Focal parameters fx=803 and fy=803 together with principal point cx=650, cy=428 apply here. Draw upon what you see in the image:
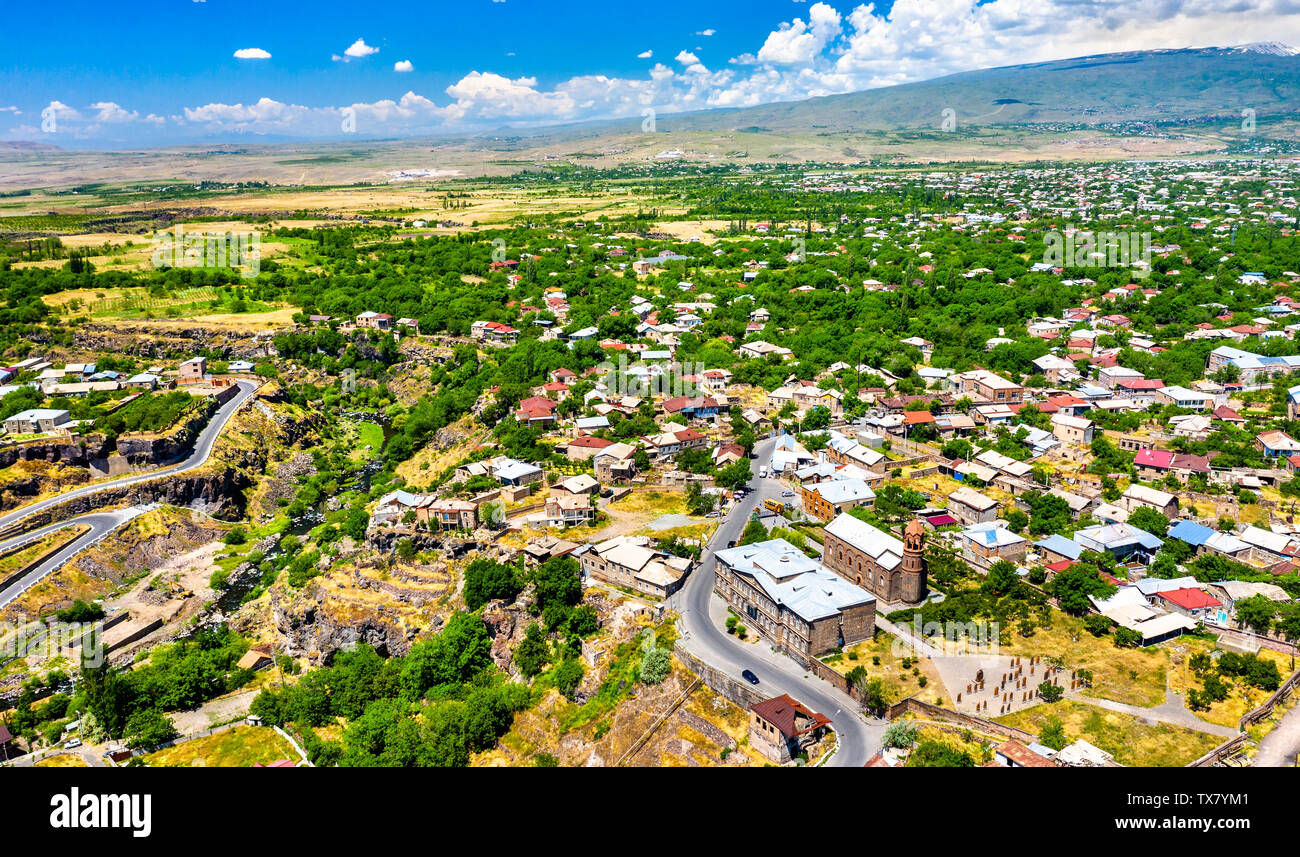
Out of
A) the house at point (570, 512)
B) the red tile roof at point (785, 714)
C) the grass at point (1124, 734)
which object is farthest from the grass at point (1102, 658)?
the house at point (570, 512)

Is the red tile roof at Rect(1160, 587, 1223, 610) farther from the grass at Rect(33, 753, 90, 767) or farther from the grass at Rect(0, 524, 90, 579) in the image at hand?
the grass at Rect(0, 524, 90, 579)

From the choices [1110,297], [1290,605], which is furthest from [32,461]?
[1110,297]

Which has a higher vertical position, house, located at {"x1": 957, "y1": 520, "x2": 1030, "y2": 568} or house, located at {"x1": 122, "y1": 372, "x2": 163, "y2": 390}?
house, located at {"x1": 122, "y1": 372, "x2": 163, "y2": 390}

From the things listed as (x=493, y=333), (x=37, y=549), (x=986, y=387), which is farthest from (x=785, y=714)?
(x=493, y=333)

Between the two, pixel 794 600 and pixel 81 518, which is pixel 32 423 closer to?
pixel 81 518

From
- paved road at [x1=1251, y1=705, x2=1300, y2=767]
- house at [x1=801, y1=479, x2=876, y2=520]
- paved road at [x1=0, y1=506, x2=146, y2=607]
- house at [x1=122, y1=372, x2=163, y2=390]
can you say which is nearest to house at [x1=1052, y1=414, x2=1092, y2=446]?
house at [x1=801, y1=479, x2=876, y2=520]

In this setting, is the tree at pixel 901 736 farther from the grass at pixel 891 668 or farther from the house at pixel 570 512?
the house at pixel 570 512
